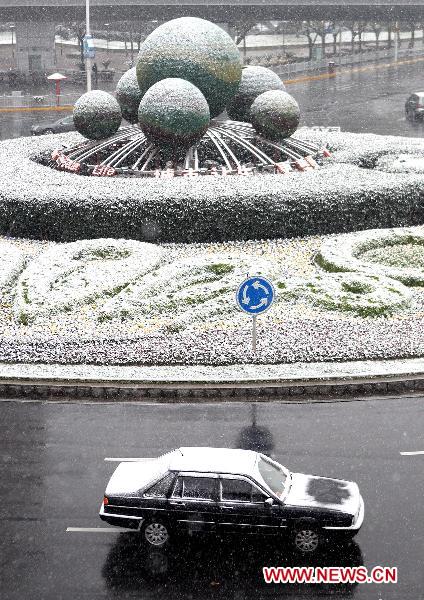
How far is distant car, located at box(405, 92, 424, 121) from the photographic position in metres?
46.9

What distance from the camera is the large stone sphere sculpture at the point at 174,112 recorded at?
22828mm

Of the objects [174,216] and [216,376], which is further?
[174,216]

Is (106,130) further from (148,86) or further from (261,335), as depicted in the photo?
(261,335)

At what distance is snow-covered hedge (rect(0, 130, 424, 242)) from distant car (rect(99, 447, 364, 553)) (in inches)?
415

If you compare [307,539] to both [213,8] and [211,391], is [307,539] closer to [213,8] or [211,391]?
[211,391]

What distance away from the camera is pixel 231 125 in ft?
87.0

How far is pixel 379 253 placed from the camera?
19.4 m

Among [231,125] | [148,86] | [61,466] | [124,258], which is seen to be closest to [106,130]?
[148,86]

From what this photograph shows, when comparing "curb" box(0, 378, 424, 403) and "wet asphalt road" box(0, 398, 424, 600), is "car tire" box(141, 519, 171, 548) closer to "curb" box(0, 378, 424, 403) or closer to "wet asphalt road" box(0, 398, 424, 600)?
"wet asphalt road" box(0, 398, 424, 600)

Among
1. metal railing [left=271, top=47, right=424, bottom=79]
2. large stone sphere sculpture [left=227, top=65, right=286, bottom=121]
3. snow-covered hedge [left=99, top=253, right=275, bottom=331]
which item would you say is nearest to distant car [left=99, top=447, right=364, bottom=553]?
snow-covered hedge [left=99, top=253, right=275, bottom=331]

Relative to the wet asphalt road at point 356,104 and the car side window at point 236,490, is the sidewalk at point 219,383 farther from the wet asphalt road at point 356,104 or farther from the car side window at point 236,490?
the wet asphalt road at point 356,104

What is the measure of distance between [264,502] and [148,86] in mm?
16936

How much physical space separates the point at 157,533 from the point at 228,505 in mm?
862

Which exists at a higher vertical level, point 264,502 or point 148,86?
point 148,86
